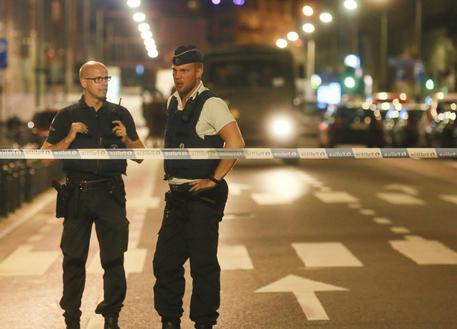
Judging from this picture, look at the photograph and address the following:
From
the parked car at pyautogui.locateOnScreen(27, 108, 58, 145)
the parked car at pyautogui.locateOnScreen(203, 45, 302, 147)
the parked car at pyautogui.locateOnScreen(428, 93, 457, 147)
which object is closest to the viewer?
the parked car at pyautogui.locateOnScreen(203, 45, 302, 147)

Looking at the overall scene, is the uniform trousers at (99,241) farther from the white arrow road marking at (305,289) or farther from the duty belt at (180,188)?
the white arrow road marking at (305,289)

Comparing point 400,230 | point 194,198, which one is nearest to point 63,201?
point 194,198

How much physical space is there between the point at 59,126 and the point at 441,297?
3568 mm

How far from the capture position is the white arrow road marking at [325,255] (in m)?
12.7

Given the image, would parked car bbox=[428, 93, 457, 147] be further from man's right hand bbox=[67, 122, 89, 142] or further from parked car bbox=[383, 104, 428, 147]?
man's right hand bbox=[67, 122, 89, 142]

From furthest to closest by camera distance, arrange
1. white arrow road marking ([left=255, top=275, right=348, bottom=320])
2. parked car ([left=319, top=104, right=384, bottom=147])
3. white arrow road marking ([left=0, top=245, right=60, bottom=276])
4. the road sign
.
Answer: parked car ([left=319, top=104, right=384, bottom=147]) → the road sign → white arrow road marking ([left=0, top=245, right=60, bottom=276]) → white arrow road marking ([left=255, top=275, right=348, bottom=320])

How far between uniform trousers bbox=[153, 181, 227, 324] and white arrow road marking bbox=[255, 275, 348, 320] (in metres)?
1.51

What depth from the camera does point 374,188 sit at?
946 inches

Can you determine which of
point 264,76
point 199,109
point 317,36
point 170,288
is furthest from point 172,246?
point 317,36

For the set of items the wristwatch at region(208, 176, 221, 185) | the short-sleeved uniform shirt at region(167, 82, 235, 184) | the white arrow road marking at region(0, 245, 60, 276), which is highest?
the short-sleeved uniform shirt at region(167, 82, 235, 184)

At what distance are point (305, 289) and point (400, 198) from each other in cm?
1071

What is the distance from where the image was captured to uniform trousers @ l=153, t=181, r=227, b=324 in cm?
828

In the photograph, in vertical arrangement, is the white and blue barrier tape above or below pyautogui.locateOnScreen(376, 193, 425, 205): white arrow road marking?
above

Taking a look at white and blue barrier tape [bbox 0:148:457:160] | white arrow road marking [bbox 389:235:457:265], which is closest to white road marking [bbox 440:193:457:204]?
white arrow road marking [bbox 389:235:457:265]
